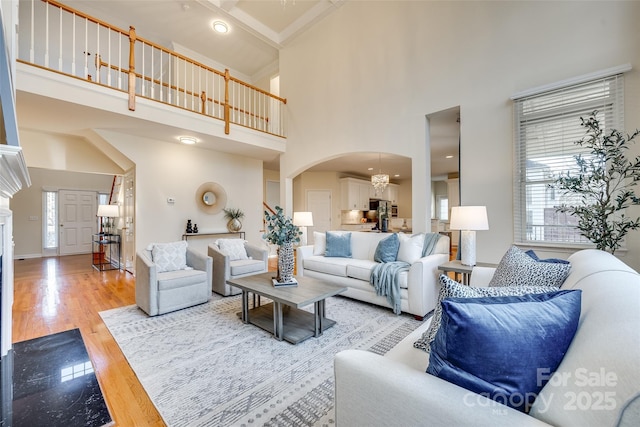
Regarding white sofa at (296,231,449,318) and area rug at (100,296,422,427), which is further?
white sofa at (296,231,449,318)

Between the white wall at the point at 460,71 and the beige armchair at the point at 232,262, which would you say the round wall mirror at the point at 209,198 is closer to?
the beige armchair at the point at 232,262

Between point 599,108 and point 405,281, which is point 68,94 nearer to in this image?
→ point 405,281

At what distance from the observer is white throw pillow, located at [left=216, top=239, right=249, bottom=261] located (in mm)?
4215

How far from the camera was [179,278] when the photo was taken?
3.27 meters

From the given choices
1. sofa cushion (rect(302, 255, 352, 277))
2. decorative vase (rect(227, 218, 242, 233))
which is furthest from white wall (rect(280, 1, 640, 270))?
decorative vase (rect(227, 218, 242, 233))

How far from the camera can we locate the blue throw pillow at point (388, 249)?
3659mm

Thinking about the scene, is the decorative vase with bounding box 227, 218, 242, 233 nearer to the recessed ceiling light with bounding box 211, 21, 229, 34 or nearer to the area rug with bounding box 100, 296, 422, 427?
the area rug with bounding box 100, 296, 422, 427

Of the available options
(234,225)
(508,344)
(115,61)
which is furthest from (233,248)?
(115,61)

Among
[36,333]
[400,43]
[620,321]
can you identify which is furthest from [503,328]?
[400,43]

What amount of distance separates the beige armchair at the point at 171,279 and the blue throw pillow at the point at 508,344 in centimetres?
319

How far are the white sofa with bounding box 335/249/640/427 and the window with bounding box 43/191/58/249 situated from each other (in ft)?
33.1

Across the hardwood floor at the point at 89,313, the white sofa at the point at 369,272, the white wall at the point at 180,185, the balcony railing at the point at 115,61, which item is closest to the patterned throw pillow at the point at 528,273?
the white sofa at the point at 369,272

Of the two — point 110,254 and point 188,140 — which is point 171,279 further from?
point 110,254

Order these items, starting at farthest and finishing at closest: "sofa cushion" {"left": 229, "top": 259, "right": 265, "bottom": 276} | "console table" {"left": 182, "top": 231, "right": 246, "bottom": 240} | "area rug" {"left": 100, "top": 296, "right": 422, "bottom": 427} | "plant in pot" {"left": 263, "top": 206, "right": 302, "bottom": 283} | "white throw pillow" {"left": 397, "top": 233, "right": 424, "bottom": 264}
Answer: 1. "console table" {"left": 182, "top": 231, "right": 246, "bottom": 240}
2. "sofa cushion" {"left": 229, "top": 259, "right": 265, "bottom": 276}
3. "white throw pillow" {"left": 397, "top": 233, "right": 424, "bottom": 264}
4. "plant in pot" {"left": 263, "top": 206, "right": 302, "bottom": 283}
5. "area rug" {"left": 100, "top": 296, "right": 422, "bottom": 427}
